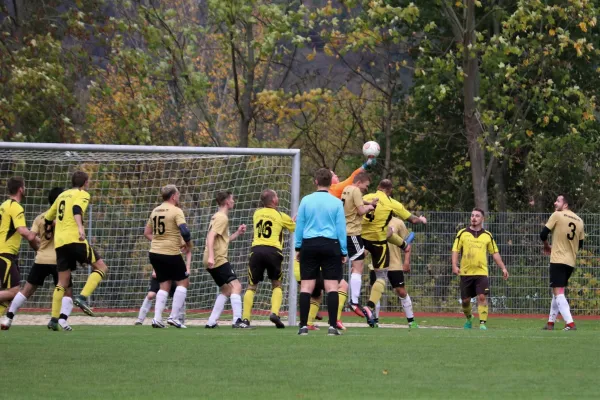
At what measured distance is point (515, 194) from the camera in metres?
28.2

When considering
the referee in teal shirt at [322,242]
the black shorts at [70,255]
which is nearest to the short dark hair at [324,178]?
the referee in teal shirt at [322,242]

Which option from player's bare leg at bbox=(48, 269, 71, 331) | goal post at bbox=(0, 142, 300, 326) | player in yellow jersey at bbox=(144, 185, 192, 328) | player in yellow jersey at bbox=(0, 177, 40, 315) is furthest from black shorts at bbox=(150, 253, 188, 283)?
goal post at bbox=(0, 142, 300, 326)

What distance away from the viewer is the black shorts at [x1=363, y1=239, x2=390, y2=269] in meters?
16.3

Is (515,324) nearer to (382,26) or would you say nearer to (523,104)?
(523,104)

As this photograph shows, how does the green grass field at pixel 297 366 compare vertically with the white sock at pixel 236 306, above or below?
below

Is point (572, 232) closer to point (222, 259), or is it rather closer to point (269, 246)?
point (269, 246)

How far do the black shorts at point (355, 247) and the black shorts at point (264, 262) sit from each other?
990 millimetres

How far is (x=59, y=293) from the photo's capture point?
1473cm

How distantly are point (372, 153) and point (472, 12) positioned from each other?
11.3m

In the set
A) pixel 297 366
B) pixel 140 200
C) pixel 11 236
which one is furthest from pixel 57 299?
pixel 140 200

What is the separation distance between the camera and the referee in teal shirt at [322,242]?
42.4ft

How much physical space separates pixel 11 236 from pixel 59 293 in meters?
1.01

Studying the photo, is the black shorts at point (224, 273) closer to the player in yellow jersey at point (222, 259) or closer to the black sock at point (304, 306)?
the player in yellow jersey at point (222, 259)

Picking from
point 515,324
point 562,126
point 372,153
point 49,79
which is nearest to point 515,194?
point 562,126
